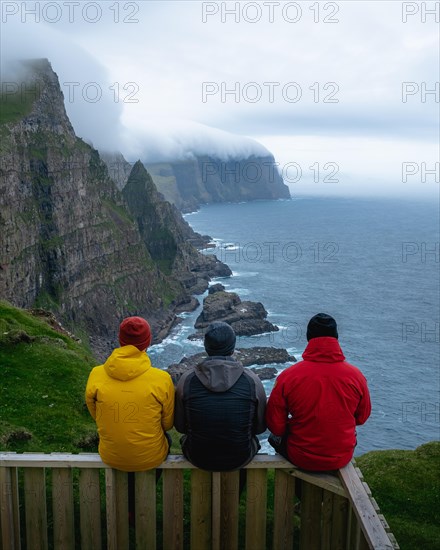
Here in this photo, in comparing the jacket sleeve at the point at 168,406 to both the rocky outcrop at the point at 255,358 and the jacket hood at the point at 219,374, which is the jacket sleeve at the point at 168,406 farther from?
the rocky outcrop at the point at 255,358

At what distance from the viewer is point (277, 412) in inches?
365

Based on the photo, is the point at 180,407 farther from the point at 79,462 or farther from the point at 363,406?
the point at 363,406

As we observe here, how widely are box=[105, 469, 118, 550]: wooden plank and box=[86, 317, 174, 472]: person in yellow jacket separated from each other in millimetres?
269

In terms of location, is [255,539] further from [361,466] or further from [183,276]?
[183,276]

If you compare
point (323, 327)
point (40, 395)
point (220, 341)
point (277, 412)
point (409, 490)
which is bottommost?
point (409, 490)

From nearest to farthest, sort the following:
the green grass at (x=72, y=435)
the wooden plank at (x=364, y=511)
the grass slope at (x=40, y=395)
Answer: the wooden plank at (x=364, y=511)
the green grass at (x=72, y=435)
the grass slope at (x=40, y=395)

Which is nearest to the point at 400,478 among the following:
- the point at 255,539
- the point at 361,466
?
the point at 361,466

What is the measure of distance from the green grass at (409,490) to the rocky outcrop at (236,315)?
10467cm

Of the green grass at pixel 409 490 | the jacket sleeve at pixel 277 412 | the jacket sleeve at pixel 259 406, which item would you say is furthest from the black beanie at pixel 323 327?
the green grass at pixel 409 490

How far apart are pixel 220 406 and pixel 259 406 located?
675mm

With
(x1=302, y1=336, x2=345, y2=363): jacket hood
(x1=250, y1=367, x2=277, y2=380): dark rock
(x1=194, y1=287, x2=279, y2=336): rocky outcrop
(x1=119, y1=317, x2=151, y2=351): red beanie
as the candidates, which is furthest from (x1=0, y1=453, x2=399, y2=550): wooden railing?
(x1=194, y1=287, x2=279, y2=336): rocky outcrop

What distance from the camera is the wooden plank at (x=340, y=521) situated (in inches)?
359

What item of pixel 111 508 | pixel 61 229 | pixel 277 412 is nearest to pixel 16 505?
pixel 111 508

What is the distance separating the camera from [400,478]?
1591 cm
